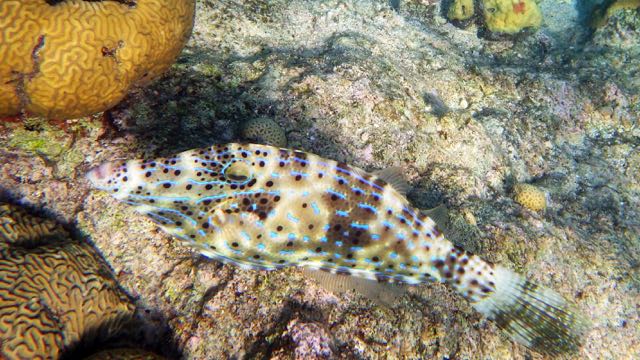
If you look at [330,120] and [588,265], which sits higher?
[330,120]

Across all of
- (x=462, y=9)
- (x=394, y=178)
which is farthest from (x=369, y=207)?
(x=462, y=9)

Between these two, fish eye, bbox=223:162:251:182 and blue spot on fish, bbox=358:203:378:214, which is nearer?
fish eye, bbox=223:162:251:182

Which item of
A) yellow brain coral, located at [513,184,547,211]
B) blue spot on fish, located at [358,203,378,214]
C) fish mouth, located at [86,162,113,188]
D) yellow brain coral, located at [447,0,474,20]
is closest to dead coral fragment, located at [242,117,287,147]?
blue spot on fish, located at [358,203,378,214]

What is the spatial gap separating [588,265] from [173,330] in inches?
183

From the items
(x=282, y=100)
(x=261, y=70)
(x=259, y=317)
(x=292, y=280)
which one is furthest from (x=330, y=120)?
(x=259, y=317)

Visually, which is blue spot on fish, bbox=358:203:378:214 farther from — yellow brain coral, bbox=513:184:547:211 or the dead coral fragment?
yellow brain coral, bbox=513:184:547:211

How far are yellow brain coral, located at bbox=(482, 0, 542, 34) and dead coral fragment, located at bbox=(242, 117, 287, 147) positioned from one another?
27.6 feet

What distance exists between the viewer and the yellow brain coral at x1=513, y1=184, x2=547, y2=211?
4.84 metres

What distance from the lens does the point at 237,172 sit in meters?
2.69

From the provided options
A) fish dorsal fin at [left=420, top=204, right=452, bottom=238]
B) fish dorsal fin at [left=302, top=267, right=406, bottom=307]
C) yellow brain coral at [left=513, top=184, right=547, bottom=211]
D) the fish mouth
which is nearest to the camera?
the fish mouth

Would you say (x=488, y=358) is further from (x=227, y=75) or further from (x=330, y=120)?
(x=227, y=75)

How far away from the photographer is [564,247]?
14.3 feet

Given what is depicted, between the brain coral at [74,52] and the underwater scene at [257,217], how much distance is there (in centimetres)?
1

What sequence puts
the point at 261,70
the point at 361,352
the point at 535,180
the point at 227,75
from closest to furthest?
the point at 361,352 < the point at 227,75 < the point at 261,70 < the point at 535,180
